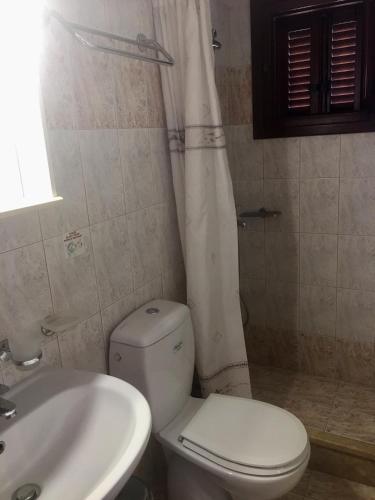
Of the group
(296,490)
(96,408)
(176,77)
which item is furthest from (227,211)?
(296,490)

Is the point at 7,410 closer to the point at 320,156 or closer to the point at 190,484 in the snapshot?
the point at 190,484

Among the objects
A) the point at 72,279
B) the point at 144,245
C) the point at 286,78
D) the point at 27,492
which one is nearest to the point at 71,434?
the point at 27,492

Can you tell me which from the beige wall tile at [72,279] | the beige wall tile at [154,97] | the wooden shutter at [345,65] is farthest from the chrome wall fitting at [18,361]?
the wooden shutter at [345,65]

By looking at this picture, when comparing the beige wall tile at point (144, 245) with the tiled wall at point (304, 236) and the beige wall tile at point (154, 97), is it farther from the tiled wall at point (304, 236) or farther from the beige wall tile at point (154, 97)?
the tiled wall at point (304, 236)

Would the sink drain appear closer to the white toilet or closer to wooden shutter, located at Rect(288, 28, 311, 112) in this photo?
the white toilet

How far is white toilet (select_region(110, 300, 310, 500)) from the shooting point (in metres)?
1.44

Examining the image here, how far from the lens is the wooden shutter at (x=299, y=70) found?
6.91 feet

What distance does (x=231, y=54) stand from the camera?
2.28m

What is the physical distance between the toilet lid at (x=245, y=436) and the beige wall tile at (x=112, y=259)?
0.58m

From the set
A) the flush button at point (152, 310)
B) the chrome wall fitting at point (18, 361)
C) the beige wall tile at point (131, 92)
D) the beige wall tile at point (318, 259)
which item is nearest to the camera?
the chrome wall fitting at point (18, 361)

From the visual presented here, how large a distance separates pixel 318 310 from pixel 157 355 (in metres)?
1.19

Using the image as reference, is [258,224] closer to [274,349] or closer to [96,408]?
[274,349]

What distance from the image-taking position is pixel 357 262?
2.21 metres

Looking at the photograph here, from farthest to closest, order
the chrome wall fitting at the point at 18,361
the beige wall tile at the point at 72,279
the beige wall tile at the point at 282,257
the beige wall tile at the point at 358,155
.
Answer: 1. the beige wall tile at the point at 282,257
2. the beige wall tile at the point at 358,155
3. the beige wall tile at the point at 72,279
4. the chrome wall fitting at the point at 18,361
